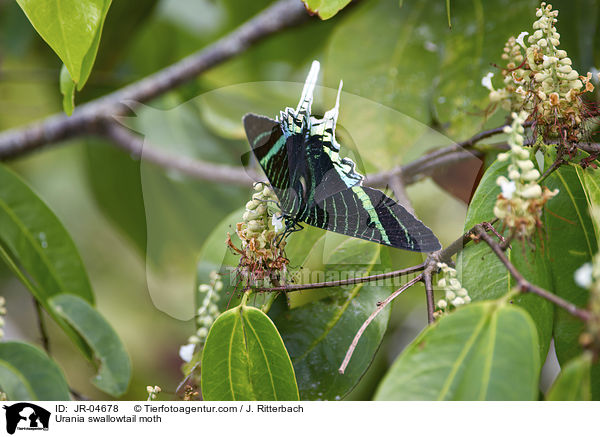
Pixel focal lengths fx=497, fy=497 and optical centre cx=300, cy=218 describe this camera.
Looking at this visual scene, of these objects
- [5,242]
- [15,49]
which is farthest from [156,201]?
[15,49]

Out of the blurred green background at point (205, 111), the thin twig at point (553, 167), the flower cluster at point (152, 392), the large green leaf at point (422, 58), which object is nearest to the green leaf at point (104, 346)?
the blurred green background at point (205, 111)

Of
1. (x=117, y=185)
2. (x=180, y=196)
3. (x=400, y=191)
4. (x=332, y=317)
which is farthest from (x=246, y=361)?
(x=117, y=185)

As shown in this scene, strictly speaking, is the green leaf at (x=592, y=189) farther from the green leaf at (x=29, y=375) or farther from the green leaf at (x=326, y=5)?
the green leaf at (x=29, y=375)

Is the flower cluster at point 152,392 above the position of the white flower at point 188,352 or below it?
below

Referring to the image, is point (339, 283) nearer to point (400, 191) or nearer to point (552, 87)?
point (400, 191)

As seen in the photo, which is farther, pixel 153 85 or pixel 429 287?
pixel 153 85

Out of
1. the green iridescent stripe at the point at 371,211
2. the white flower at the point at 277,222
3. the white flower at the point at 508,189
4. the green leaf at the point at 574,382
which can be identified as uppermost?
the white flower at the point at 277,222

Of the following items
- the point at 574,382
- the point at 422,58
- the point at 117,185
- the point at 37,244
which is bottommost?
the point at 574,382
